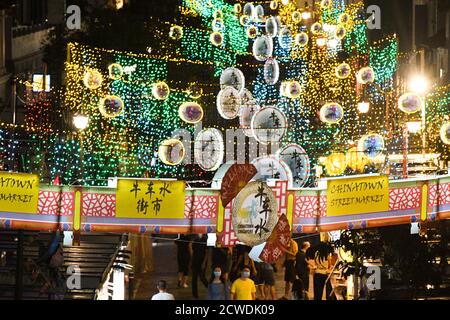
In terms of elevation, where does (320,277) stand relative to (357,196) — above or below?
below

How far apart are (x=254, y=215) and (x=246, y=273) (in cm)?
261

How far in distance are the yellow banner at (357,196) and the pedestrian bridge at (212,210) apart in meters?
0.09

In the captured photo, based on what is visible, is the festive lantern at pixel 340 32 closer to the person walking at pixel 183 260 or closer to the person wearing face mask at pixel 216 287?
the person walking at pixel 183 260

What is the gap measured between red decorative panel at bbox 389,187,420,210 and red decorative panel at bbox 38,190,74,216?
5437mm

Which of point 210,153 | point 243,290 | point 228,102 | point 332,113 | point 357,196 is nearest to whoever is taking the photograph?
point 357,196

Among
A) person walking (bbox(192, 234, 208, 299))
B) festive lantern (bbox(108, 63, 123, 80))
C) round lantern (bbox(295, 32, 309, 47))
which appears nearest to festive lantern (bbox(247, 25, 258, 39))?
round lantern (bbox(295, 32, 309, 47))

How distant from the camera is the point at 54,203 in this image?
2228 cm

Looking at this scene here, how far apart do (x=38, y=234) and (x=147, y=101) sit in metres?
6.55

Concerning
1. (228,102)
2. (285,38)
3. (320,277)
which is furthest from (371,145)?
(285,38)

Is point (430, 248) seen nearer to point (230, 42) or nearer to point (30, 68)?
point (230, 42)

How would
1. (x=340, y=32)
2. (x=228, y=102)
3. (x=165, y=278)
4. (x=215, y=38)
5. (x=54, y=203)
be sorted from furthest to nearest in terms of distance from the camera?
(x=340, y=32) < (x=215, y=38) < (x=165, y=278) < (x=228, y=102) < (x=54, y=203)

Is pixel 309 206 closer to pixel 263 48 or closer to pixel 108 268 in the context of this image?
pixel 108 268
